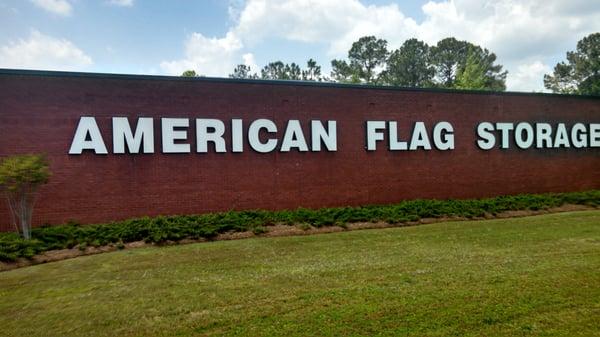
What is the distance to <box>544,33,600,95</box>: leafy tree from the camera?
1983 inches

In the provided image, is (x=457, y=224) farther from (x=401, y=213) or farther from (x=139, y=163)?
(x=139, y=163)

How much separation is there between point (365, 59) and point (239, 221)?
50.1m

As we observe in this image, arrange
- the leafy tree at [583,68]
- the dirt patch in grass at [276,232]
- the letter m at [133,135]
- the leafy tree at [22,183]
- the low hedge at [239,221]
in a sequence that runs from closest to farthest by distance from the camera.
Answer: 1. the dirt patch in grass at [276,232]
2. the leafy tree at [22,183]
3. the low hedge at [239,221]
4. the letter m at [133,135]
5. the leafy tree at [583,68]

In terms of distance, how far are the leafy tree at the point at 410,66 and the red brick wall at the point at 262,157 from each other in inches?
1486

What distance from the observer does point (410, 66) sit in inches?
2158

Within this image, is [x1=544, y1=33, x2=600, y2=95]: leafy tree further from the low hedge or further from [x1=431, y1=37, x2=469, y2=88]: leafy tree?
the low hedge

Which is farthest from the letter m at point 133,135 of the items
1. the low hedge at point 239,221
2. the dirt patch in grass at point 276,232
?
the dirt patch in grass at point 276,232

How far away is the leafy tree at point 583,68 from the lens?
165 ft

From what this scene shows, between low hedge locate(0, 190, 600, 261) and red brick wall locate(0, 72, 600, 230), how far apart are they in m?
0.76

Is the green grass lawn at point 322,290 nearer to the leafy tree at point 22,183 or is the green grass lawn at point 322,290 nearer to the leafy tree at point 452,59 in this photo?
the leafy tree at point 22,183

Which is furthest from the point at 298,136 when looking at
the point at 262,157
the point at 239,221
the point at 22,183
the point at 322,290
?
the point at 322,290

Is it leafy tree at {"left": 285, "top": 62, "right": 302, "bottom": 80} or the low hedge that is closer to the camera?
the low hedge

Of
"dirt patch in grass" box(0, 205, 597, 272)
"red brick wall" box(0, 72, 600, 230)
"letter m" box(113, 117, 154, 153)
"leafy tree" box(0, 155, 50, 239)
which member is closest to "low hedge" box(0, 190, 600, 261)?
"dirt patch in grass" box(0, 205, 597, 272)

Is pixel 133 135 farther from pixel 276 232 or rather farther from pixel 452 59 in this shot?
pixel 452 59
